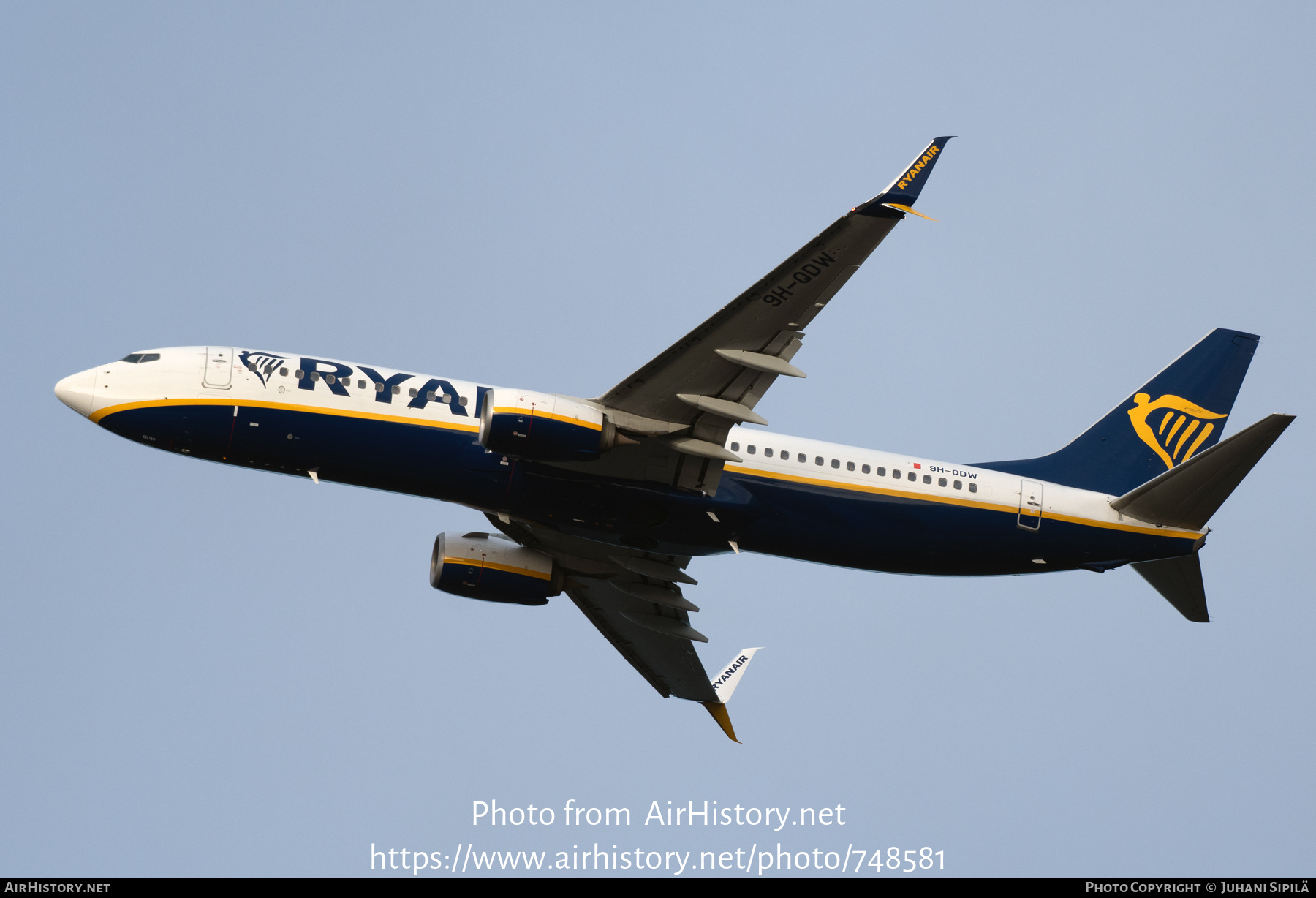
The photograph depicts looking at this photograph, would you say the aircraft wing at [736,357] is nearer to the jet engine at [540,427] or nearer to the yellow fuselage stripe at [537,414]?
the jet engine at [540,427]

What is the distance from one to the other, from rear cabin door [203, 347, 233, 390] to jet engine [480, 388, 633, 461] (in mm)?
7207

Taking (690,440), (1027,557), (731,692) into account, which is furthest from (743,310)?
(731,692)

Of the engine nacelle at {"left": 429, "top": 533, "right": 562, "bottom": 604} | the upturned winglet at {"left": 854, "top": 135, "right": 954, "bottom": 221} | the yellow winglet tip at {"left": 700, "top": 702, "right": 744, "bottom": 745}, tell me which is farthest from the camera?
the yellow winglet tip at {"left": 700, "top": 702, "right": 744, "bottom": 745}

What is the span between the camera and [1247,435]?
34.3m

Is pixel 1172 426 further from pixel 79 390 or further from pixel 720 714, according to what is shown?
pixel 79 390

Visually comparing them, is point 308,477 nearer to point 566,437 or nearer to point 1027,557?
point 566,437

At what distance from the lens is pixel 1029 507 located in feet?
124

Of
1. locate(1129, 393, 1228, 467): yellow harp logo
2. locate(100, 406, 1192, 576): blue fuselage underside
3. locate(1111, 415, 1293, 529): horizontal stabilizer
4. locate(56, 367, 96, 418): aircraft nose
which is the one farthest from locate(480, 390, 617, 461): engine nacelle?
locate(1129, 393, 1228, 467): yellow harp logo

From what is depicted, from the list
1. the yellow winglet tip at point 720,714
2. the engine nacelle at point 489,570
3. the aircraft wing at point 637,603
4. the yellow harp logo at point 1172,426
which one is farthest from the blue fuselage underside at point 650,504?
the yellow winglet tip at point 720,714

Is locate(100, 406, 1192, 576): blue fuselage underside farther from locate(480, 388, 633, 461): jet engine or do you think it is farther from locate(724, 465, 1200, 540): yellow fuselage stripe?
locate(480, 388, 633, 461): jet engine

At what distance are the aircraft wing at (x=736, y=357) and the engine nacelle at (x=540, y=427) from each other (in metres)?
0.99

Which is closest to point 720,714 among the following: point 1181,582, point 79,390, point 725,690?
point 725,690

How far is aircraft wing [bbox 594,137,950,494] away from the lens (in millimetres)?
29453

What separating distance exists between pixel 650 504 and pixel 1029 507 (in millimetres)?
11375
